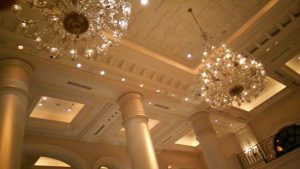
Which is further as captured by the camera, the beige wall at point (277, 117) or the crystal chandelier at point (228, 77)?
the beige wall at point (277, 117)

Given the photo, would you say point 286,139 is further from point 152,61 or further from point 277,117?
point 152,61

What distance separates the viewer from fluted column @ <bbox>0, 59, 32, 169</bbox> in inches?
181

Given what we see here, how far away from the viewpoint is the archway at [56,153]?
878cm

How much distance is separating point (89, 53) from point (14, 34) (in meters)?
2.58

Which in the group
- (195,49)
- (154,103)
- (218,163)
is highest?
(195,49)

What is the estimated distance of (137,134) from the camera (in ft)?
22.5

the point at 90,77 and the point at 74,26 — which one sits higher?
the point at 90,77

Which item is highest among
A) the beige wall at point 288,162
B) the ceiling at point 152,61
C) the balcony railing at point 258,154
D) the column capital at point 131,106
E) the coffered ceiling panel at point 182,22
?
the coffered ceiling panel at point 182,22

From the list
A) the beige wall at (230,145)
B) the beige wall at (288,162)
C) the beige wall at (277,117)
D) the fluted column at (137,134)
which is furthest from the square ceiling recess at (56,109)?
the beige wall at (277,117)

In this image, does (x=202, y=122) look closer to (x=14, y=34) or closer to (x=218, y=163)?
(x=218, y=163)

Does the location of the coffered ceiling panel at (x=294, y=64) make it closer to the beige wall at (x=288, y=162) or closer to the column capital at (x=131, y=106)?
the beige wall at (x=288, y=162)

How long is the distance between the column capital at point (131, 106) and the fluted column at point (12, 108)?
2628 mm

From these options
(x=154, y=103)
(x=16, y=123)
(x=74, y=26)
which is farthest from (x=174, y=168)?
(x=74, y=26)

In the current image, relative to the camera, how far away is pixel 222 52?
6.23 m
